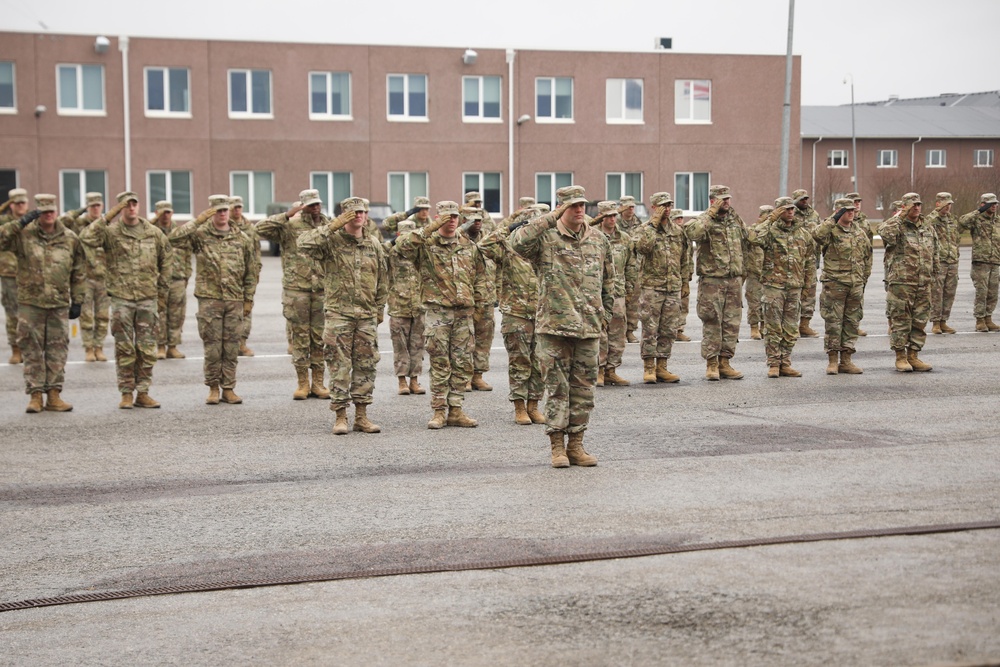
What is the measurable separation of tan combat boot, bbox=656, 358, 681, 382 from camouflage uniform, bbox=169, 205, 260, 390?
16.9 ft

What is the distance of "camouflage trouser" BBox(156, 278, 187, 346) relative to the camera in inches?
Answer: 757

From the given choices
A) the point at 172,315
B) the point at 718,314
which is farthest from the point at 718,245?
the point at 172,315

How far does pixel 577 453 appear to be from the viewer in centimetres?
1055

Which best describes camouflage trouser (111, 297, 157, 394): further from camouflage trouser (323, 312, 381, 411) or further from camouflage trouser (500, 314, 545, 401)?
camouflage trouser (500, 314, 545, 401)

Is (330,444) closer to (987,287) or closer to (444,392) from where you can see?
(444,392)

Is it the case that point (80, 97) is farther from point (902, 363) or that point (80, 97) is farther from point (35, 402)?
point (902, 363)

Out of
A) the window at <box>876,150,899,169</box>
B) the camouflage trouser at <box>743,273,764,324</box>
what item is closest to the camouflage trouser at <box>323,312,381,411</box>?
the camouflage trouser at <box>743,273,764,324</box>

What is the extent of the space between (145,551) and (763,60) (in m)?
46.9

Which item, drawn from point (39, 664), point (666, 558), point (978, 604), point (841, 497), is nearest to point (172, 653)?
point (39, 664)

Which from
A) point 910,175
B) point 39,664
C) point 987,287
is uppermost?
point 910,175

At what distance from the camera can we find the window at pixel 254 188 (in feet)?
156

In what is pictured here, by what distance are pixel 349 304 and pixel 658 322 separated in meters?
4.84

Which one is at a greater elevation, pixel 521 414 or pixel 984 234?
pixel 984 234

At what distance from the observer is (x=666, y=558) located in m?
7.55
